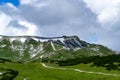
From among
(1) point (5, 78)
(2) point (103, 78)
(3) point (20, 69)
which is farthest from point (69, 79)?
(3) point (20, 69)

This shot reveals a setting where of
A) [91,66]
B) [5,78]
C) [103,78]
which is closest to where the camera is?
[103,78]

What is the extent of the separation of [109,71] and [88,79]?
25.8 m

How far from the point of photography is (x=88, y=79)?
14012cm

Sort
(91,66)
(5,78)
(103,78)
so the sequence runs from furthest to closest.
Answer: (91,66)
(5,78)
(103,78)

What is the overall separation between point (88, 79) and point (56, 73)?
31.6 meters

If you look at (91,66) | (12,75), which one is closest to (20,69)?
(12,75)

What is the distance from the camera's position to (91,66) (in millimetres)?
185375

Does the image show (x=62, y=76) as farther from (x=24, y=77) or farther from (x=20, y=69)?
(x=20, y=69)

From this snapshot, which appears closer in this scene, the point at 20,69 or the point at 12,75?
the point at 12,75

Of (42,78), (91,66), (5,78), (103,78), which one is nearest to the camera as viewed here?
(103,78)

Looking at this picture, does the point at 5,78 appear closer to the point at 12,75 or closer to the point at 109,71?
the point at 12,75

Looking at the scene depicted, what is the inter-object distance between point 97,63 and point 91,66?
498 cm

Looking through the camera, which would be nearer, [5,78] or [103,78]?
[103,78]

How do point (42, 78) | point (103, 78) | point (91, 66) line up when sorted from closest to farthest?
point (103, 78) → point (42, 78) → point (91, 66)
